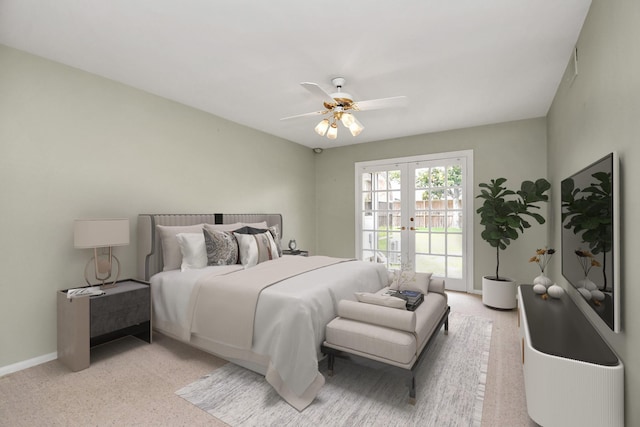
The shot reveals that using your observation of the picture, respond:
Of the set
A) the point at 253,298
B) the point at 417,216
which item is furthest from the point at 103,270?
the point at 417,216

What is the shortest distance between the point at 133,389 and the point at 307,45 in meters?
2.87

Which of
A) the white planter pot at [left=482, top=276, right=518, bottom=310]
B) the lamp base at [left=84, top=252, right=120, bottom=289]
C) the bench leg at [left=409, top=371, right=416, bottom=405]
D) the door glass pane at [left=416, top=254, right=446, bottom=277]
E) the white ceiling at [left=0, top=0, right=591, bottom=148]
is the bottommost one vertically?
the bench leg at [left=409, top=371, right=416, bottom=405]

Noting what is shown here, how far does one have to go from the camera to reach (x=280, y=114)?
13.3 ft

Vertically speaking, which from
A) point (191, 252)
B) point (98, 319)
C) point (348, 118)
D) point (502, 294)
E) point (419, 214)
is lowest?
point (502, 294)

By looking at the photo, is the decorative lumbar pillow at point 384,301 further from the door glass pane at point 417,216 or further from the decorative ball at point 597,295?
the door glass pane at point 417,216

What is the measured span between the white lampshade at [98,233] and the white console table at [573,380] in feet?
10.5

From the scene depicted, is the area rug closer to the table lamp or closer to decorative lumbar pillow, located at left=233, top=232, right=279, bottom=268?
decorative lumbar pillow, located at left=233, top=232, right=279, bottom=268

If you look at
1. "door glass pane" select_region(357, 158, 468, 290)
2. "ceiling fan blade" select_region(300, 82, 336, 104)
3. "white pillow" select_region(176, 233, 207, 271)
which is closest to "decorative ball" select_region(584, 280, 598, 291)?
"ceiling fan blade" select_region(300, 82, 336, 104)

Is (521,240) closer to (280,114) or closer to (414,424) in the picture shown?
(414,424)

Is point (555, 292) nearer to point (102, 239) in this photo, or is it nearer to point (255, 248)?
point (255, 248)

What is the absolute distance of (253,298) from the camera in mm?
2305

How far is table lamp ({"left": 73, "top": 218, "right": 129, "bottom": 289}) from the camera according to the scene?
2.55 meters

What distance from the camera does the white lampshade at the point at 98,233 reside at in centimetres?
255

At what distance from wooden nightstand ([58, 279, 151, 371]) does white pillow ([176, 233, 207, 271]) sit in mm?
408
